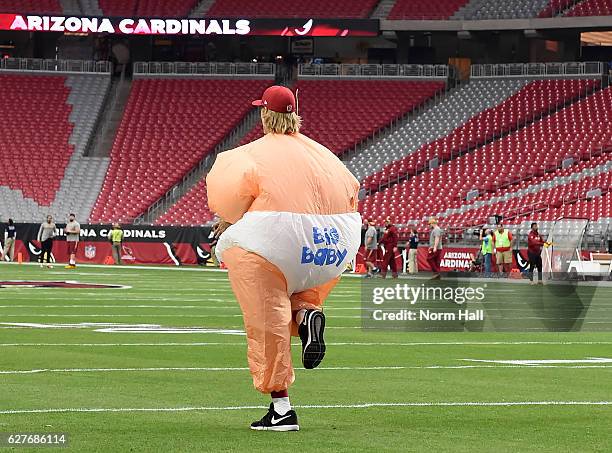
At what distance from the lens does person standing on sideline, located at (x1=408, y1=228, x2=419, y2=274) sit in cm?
4150

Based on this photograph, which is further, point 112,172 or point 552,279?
point 112,172

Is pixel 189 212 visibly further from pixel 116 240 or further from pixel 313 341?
pixel 313 341

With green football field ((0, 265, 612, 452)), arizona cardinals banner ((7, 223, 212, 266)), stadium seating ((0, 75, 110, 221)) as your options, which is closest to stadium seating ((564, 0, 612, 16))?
arizona cardinals banner ((7, 223, 212, 266))

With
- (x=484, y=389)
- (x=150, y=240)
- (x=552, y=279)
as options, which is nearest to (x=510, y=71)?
(x=150, y=240)

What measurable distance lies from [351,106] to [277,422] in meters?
50.8

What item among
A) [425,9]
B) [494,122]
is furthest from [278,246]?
[425,9]

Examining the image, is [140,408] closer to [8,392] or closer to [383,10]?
[8,392]

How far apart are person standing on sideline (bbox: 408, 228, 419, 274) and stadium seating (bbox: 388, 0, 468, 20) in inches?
794

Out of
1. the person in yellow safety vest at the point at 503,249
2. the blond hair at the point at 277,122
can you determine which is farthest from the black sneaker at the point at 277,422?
the person in yellow safety vest at the point at 503,249

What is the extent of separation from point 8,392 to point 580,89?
49.1m

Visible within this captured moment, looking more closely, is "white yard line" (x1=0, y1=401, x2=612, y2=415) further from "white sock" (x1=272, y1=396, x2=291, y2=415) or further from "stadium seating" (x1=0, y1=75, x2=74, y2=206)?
"stadium seating" (x1=0, y1=75, x2=74, y2=206)

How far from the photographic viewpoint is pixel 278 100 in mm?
8469

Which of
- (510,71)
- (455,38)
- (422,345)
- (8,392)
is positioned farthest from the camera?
(455,38)

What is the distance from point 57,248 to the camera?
48.6m
